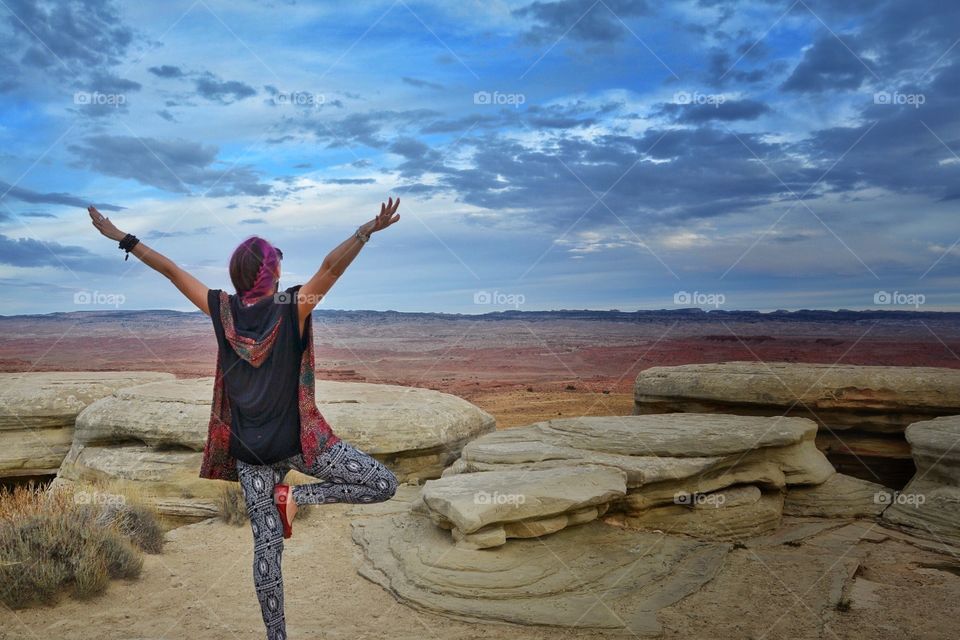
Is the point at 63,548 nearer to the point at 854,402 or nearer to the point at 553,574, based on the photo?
the point at 553,574

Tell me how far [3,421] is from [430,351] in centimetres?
2249

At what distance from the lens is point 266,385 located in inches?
155

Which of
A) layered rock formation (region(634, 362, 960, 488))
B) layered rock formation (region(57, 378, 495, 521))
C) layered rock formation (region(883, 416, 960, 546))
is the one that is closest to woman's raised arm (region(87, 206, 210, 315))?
layered rock formation (region(57, 378, 495, 521))

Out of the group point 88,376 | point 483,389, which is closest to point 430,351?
point 483,389

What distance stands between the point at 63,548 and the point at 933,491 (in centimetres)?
917

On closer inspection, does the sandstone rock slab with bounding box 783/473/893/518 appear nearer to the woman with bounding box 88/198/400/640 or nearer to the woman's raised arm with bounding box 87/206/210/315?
the woman with bounding box 88/198/400/640

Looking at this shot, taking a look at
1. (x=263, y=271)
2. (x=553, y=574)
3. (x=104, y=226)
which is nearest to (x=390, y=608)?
(x=553, y=574)

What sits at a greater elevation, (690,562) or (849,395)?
(849,395)

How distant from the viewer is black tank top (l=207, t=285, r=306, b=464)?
3.91 m

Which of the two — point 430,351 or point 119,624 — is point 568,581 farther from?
point 430,351

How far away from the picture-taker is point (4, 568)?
589 centimetres

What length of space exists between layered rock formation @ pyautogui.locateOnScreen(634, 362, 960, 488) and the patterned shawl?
7.97 m

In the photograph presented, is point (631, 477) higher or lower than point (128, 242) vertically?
lower

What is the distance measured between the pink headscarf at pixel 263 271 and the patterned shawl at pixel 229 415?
0.45ft
